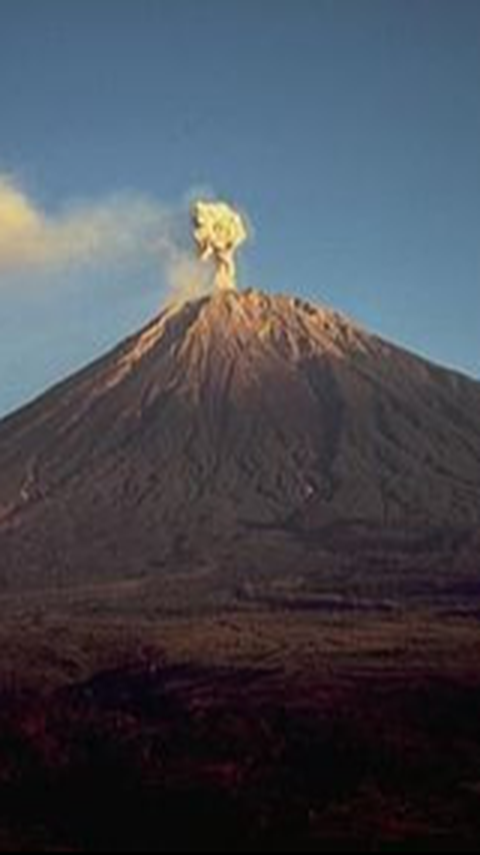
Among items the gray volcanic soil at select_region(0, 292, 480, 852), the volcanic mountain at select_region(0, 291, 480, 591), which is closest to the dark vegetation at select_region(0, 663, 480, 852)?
the gray volcanic soil at select_region(0, 292, 480, 852)

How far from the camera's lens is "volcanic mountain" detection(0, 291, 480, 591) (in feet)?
456

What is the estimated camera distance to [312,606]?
11350cm

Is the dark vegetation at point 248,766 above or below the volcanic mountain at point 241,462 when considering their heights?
below

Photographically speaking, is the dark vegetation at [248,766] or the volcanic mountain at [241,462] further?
the volcanic mountain at [241,462]

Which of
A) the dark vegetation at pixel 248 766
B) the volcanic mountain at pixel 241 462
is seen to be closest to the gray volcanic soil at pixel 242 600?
the dark vegetation at pixel 248 766

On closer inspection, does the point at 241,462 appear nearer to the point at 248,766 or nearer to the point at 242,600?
the point at 242,600

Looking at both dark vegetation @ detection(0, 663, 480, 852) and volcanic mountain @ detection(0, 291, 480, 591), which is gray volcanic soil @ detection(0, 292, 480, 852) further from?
volcanic mountain @ detection(0, 291, 480, 591)

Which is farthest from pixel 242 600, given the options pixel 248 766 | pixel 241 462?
pixel 248 766

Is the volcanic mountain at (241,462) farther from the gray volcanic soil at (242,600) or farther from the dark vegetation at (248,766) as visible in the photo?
the dark vegetation at (248,766)

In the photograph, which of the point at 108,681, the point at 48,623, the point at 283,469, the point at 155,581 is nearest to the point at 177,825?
the point at 108,681

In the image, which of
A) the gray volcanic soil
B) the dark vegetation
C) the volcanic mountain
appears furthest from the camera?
the volcanic mountain

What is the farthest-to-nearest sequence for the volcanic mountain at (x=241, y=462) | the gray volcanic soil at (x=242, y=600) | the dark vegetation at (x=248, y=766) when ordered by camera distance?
1. the volcanic mountain at (x=241, y=462)
2. the gray volcanic soil at (x=242, y=600)
3. the dark vegetation at (x=248, y=766)

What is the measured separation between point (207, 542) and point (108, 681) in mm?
62571

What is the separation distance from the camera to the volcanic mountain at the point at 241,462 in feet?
456
